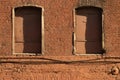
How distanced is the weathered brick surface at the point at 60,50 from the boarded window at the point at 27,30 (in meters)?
0.26

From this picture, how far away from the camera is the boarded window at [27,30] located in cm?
1602

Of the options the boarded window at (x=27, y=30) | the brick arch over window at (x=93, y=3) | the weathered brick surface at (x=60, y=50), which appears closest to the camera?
the weathered brick surface at (x=60, y=50)

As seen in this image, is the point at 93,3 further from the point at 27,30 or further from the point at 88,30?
the point at 27,30

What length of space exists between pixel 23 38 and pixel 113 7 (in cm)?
359

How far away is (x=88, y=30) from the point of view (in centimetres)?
1599

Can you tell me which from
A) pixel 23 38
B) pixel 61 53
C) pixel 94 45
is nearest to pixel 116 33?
pixel 94 45

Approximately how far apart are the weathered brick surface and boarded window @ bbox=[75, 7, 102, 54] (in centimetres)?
26

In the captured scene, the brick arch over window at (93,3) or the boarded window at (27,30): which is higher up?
the brick arch over window at (93,3)

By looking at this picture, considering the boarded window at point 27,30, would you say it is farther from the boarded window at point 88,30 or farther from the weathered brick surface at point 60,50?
the boarded window at point 88,30

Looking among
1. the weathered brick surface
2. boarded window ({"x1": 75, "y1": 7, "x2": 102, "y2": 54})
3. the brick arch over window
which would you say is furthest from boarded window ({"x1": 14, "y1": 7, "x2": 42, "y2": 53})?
the brick arch over window

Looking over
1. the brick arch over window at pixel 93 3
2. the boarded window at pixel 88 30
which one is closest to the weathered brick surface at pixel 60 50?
the brick arch over window at pixel 93 3

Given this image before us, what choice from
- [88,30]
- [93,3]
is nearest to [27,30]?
[88,30]

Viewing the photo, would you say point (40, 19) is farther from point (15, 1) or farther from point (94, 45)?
point (94, 45)

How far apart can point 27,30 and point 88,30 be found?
2.32 m
